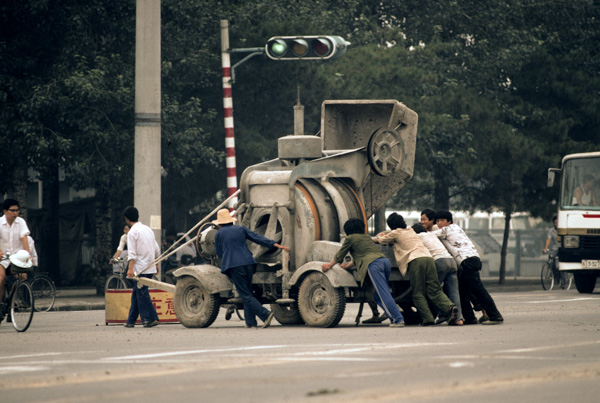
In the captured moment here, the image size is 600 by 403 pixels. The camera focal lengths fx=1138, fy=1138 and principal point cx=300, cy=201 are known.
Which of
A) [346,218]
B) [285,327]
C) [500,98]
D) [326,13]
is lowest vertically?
[285,327]

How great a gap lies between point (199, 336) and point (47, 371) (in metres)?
4.29

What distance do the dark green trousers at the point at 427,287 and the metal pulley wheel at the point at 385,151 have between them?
2.02 meters

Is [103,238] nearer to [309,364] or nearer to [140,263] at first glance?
[140,263]

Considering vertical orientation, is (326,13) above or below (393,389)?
above

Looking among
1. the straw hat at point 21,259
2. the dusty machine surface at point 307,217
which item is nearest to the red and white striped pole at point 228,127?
the dusty machine surface at point 307,217

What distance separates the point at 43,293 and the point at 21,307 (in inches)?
281

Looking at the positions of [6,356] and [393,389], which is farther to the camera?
[6,356]

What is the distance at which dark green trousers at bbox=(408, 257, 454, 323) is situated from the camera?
49.7 ft

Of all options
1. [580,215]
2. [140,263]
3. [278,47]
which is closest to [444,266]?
[140,263]

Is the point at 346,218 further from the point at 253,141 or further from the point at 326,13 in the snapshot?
the point at 326,13

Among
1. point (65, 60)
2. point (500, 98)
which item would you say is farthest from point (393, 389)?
point (500, 98)

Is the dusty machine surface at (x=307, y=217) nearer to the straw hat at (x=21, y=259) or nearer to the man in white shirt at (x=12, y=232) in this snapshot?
the straw hat at (x=21, y=259)

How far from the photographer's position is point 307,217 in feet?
52.3

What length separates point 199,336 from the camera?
13742 mm
